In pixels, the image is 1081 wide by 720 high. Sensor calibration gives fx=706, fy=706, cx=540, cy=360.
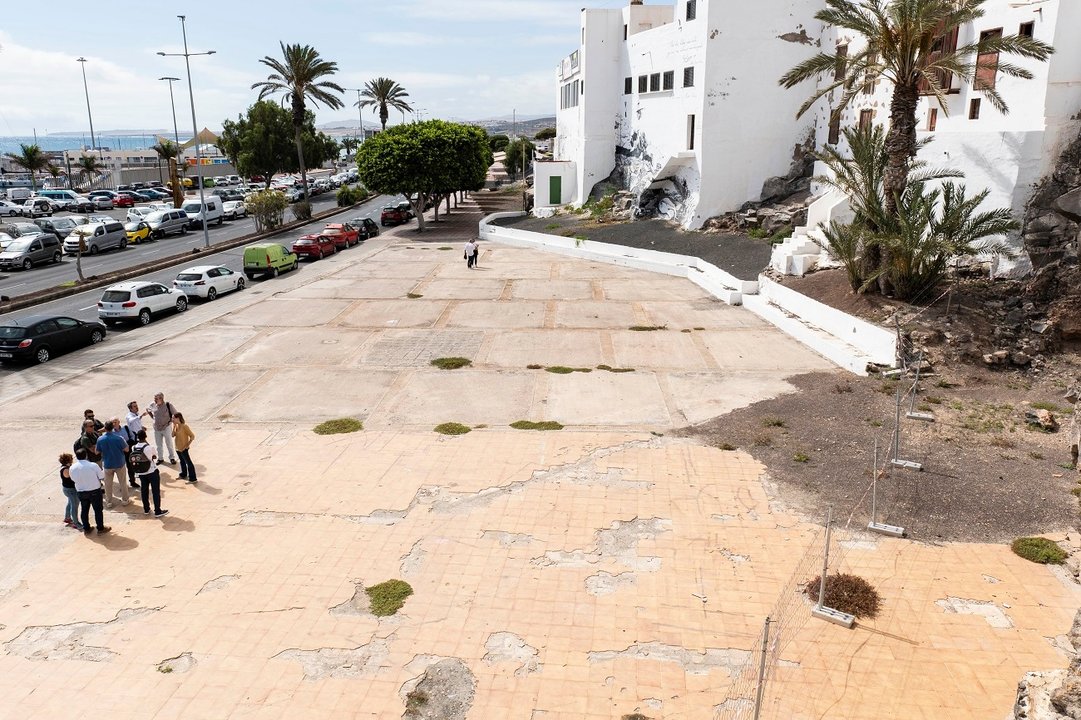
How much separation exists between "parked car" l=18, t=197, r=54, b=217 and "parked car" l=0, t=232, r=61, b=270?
74.5 feet

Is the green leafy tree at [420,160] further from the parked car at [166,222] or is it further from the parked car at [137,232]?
the parked car at [137,232]

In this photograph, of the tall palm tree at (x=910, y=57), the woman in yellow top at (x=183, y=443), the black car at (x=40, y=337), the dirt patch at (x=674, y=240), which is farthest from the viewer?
the dirt patch at (x=674, y=240)

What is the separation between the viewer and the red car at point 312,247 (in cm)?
→ 3741

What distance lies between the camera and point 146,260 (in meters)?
37.4

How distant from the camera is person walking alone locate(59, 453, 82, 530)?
1065cm

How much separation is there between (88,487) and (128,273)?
25657mm

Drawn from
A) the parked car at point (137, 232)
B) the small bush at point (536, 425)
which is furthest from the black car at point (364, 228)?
the small bush at point (536, 425)

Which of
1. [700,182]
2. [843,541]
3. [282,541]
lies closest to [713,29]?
[700,182]

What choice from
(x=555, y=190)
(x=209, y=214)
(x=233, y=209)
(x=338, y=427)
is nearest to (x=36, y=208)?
(x=233, y=209)

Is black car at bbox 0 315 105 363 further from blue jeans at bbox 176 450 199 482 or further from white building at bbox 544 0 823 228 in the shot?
white building at bbox 544 0 823 228

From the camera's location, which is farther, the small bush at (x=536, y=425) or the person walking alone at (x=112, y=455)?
the small bush at (x=536, y=425)

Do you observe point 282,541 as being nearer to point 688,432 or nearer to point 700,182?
point 688,432

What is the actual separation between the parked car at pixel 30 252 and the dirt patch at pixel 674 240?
1008 inches

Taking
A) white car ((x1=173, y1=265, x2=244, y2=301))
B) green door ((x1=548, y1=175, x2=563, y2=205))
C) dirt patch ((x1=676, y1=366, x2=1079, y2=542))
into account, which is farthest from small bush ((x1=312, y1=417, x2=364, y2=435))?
green door ((x1=548, y1=175, x2=563, y2=205))
